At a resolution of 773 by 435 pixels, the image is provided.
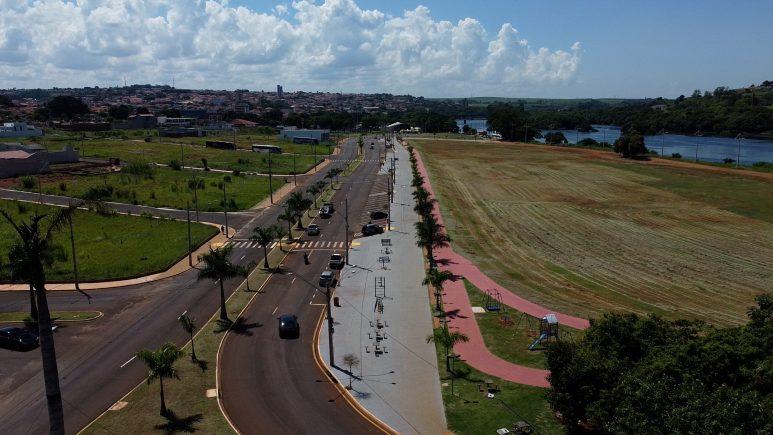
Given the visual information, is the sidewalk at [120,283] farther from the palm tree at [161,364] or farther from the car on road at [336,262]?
the palm tree at [161,364]

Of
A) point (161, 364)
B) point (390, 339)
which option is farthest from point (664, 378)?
point (161, 364)

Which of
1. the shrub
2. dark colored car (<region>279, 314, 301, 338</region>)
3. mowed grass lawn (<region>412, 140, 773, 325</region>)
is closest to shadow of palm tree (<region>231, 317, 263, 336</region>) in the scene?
dark colored car (<region>279, 314, 301, 338</region>)

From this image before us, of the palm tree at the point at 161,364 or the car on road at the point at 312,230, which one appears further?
the car on road at the point at 312,230

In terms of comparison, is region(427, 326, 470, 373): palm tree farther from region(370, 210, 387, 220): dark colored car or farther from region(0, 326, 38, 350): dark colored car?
region(370, 210, 387, 220): dark colored car

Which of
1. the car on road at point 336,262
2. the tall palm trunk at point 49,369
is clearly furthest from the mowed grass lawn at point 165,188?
the tall palm trunk at point 49,369

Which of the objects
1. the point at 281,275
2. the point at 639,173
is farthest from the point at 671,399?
the point at 639,173

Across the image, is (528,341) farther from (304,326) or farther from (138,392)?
(138,392)

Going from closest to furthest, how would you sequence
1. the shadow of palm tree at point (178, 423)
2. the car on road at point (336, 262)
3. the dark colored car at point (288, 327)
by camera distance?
the shadow of palm tree at point (178, 423), the dark colored car at point (288, 327), the car on road at point (336, 262)

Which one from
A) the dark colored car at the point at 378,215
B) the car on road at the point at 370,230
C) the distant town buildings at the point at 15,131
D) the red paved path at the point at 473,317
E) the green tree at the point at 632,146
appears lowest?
the red paved path at the point at 473,317
